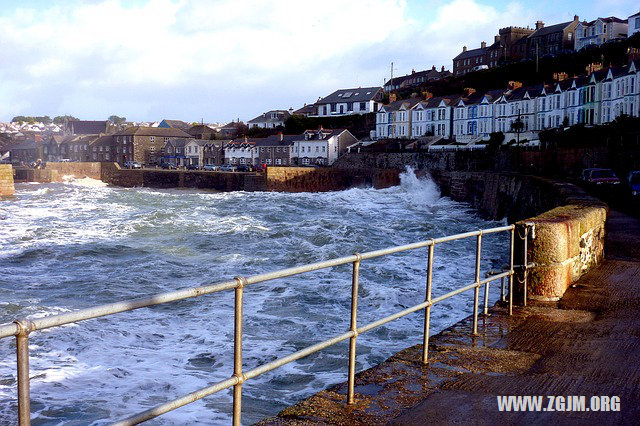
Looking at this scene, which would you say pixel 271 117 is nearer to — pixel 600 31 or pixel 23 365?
pixel 600 31

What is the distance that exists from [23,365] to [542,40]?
368ft

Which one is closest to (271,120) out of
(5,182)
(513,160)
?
(5,182)

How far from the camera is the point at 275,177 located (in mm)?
63750

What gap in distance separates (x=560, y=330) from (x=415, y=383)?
228 centimetres

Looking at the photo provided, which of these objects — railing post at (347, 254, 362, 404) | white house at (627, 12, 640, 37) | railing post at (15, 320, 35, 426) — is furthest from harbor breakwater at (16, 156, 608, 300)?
white house at (627, 12, 640, 37)

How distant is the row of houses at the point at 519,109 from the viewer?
50469 mm

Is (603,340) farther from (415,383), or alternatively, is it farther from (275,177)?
(275,177)

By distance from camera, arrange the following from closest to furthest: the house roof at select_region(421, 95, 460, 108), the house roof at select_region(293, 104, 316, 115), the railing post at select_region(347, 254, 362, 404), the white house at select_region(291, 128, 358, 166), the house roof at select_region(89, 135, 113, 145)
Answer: the railing post at select_region(347, 254, 362, 404) → the house roof at select_region(421, 95, 460, 108) → the white house at select_region(291, 128, 358, 166) → the house roof at select_region(89, 135, 113, 145) → the house roof at select_region(293, 104, 316, 115)

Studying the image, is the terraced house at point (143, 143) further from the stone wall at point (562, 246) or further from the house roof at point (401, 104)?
the stone wall at point (562, 246)

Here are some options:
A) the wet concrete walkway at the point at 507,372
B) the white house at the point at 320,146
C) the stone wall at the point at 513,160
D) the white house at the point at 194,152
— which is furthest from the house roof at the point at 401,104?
the wet concrete walkway at the point at 507,372

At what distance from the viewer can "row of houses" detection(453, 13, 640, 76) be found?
3561 inches

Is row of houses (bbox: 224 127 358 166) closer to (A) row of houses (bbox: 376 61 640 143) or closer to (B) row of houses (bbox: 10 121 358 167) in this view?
(B) row of houses (bbox: 10 121 358 167)

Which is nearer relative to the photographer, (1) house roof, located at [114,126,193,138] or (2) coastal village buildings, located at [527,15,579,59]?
(2) coastal village buildings, located at [527,15,579,59]

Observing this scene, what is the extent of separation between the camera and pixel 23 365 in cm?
213
